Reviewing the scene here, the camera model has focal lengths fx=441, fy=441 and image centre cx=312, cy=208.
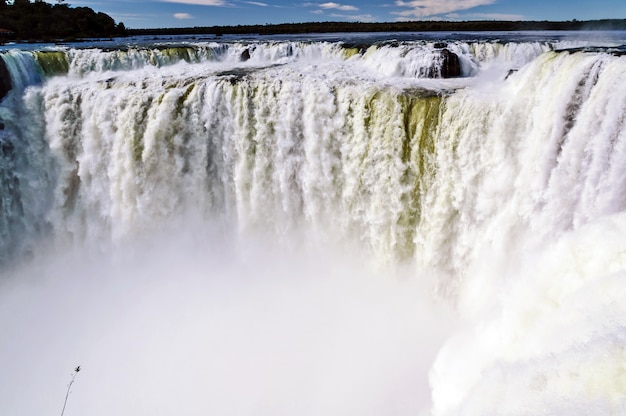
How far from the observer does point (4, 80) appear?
10586mm

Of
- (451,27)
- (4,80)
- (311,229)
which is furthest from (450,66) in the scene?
(451,27)

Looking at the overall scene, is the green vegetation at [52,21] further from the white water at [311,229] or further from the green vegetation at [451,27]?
the white water at [311,229]

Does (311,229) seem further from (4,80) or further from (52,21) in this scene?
(52,21)

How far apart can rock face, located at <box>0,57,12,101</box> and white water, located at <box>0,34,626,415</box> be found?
0.39 metres

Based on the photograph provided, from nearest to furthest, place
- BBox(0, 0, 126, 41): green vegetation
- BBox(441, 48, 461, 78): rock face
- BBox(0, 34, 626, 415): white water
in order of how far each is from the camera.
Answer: BBox(0, 34, 626, 415): white water < BBox(441, 48, 461, 78): rock face < BBox(0, 0, 126, 41): green vegetation

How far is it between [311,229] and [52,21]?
36434 mm

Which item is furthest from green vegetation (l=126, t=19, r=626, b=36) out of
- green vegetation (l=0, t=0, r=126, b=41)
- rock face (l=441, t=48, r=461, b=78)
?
rock face (l=441, t=48, r=461, b=78)

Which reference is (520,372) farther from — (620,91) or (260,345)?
(260,345)

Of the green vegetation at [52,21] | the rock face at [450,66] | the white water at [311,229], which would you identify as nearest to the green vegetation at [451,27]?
the green vegetation at [52,21]

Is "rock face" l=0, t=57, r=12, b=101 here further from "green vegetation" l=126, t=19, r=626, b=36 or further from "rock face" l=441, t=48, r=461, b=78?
"green vegetation" l=126, t=19, r=626, b=36

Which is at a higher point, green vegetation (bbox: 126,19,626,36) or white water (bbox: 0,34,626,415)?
green vegetation (bbox: 126,19,626,36)

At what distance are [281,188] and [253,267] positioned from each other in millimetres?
1866

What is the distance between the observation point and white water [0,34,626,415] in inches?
216

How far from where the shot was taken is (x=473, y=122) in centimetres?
715
